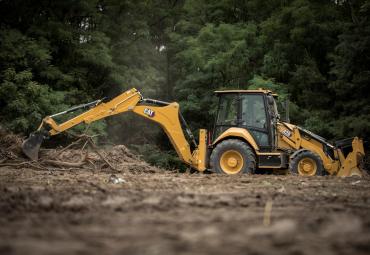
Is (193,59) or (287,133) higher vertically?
(193,59)

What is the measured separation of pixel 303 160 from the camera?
48.5ft

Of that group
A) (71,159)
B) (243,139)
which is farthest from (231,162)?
(71,159)

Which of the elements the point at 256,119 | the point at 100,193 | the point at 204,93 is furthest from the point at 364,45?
the point at 100,193

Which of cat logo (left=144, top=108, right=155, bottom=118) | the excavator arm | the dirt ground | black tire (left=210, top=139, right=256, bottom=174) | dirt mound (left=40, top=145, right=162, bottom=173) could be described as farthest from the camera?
cat logo (left=144, top=108, right=155, bottom=118)

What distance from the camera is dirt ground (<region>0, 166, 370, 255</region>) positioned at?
3543mm

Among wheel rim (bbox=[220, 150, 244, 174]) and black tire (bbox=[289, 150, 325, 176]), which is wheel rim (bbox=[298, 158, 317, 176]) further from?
wheel rim (bbox=[220, 150, 244, 174])

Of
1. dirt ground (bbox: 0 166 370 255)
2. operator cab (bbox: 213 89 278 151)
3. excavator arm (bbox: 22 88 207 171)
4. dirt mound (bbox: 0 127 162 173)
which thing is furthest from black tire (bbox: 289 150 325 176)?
dirt ground (bbox: 0 166 370 255)

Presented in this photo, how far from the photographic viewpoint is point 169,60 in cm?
3725

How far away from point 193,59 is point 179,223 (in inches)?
992

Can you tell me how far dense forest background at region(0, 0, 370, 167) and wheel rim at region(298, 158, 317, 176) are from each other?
6.71 m

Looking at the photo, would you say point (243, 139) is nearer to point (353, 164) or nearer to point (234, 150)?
point (234, 150)

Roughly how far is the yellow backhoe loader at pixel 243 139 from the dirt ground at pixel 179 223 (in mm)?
7191

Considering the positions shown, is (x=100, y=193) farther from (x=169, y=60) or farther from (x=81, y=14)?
(x=169, y=60)

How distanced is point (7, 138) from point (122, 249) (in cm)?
1242
